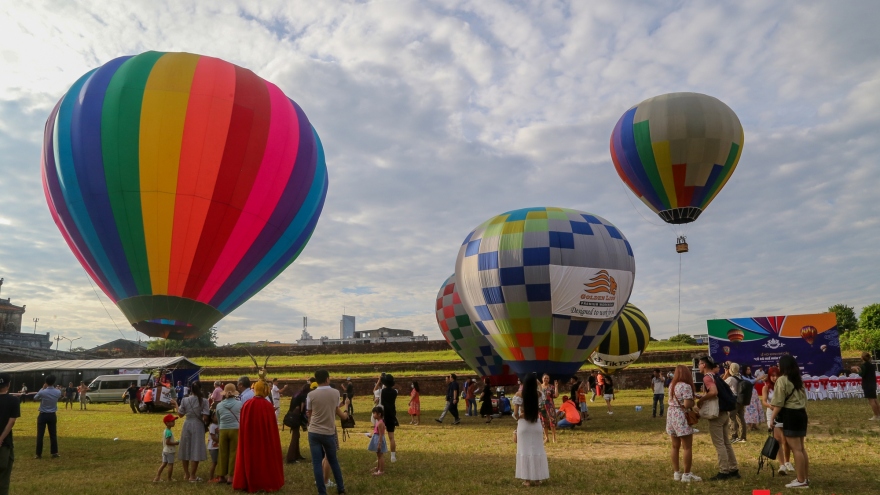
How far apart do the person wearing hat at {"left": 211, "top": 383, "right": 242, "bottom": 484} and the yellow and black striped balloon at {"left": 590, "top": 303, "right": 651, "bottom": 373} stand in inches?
1069

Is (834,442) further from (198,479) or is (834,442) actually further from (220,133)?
(220,133)

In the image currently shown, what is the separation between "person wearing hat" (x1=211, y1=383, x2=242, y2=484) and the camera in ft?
29.9

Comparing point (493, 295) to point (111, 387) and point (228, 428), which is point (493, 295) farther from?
point (111, 387)

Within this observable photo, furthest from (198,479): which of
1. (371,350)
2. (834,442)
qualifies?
(371,350)

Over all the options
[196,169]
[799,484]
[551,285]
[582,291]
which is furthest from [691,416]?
[196,169]

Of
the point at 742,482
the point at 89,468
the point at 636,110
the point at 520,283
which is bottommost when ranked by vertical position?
Answer: the point at 89,468

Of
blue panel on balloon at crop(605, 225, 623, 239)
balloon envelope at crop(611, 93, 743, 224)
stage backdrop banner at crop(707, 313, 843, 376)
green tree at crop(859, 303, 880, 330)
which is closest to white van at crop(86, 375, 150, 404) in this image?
blue panel on balloon at crop(605, 225, 623, 239)

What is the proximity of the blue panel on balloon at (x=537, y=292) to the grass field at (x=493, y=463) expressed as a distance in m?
4.11

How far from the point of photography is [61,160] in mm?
16422

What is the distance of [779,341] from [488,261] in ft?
54.6

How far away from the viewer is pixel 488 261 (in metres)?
20.9

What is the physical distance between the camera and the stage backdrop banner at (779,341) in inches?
1094

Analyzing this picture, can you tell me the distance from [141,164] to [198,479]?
9.39m

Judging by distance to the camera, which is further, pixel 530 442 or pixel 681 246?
pixel 681 246
